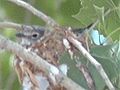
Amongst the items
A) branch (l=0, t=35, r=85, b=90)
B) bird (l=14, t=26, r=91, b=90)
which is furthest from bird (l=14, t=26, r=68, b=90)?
branch (l=0, t=35, r=85, b=90)

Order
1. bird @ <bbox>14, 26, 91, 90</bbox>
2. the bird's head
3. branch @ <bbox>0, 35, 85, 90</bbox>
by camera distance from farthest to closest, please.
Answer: the bird's head < bird @ <bbox>14, 26, 91, 90</bbox> < branch @ <bbox>0, 35, 85, 90</bbox>

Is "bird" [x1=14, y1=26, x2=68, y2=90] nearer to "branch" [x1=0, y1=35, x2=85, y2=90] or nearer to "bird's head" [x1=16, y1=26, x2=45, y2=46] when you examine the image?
"bird's head" [x1=16, y1=26, x2=45, y2=46]

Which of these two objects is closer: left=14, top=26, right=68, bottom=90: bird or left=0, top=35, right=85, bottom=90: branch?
left=0, top=35, right=85, bottom=90: branch

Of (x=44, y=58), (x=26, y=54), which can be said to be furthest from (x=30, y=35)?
(x=26, y=54)

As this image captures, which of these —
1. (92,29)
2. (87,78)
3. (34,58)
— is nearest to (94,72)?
(87,78)

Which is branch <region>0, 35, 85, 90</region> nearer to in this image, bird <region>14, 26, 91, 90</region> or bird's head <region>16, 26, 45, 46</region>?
bird <region>14, 26, 91, 90</region>

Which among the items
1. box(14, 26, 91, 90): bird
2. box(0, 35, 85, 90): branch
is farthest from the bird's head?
box(0, 35, 85, 90): branch

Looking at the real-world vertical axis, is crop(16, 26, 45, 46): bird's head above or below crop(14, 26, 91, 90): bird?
above

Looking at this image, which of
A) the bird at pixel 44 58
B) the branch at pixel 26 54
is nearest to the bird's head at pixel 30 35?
the bird at pixel 44 58

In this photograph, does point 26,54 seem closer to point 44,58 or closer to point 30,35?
point 44,58

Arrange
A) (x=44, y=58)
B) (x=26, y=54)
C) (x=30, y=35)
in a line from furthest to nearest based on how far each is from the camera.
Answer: (x=30, y=35)
(x=44, y=58)
(x=26, y=54)

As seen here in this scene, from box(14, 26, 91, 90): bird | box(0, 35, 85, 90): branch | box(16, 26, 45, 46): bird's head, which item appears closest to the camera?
box(0, 35, 85, 90): branch

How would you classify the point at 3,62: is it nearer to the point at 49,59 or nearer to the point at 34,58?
the point at 49,59
